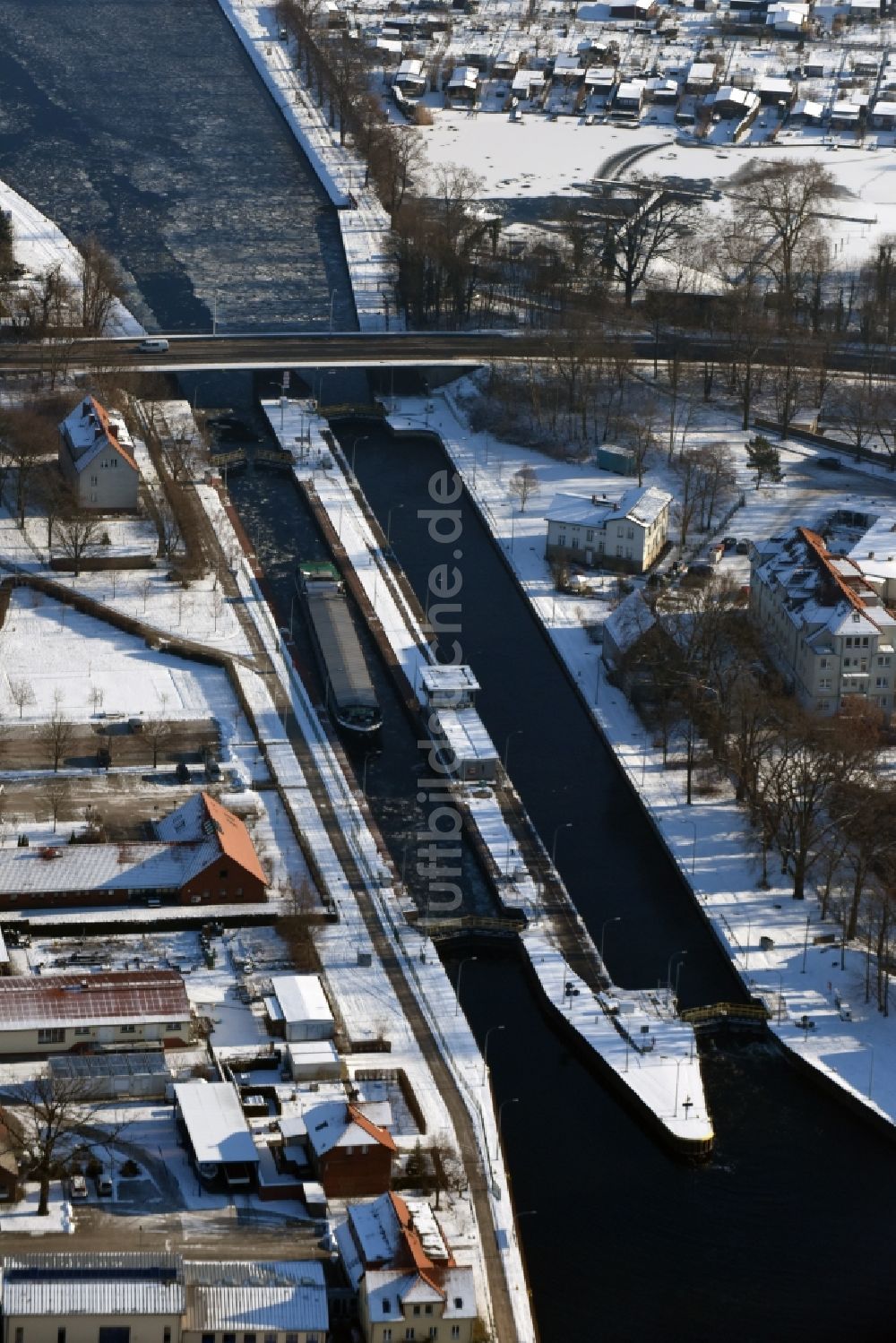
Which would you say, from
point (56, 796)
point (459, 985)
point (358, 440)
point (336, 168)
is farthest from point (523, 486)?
point (336, 168)

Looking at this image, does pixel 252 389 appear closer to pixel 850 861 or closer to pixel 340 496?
pixel 340 496

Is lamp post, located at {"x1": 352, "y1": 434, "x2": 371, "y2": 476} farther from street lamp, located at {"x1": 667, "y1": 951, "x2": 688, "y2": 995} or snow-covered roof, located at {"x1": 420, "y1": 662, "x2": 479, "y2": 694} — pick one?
street lamp, located at {"x1": 667, "y1": 951, "x2": 688, "y2": 995}

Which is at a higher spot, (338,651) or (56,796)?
Answer: (338,651)

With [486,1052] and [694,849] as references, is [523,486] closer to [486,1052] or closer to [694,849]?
[694,849]

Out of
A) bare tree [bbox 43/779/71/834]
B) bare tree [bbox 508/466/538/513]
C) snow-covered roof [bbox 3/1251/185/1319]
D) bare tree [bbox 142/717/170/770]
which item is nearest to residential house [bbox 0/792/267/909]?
bare tree [bbox 43/779/71/834]

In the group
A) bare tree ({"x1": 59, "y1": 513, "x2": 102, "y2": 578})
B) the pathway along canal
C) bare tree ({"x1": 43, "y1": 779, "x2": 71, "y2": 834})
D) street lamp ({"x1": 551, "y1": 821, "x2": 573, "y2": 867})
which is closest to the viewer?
the pathway along canal

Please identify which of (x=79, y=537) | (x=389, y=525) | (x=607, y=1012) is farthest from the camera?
(x=389, y=525)

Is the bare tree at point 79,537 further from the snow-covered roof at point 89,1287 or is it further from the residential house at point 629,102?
the residential house at point 629,102
